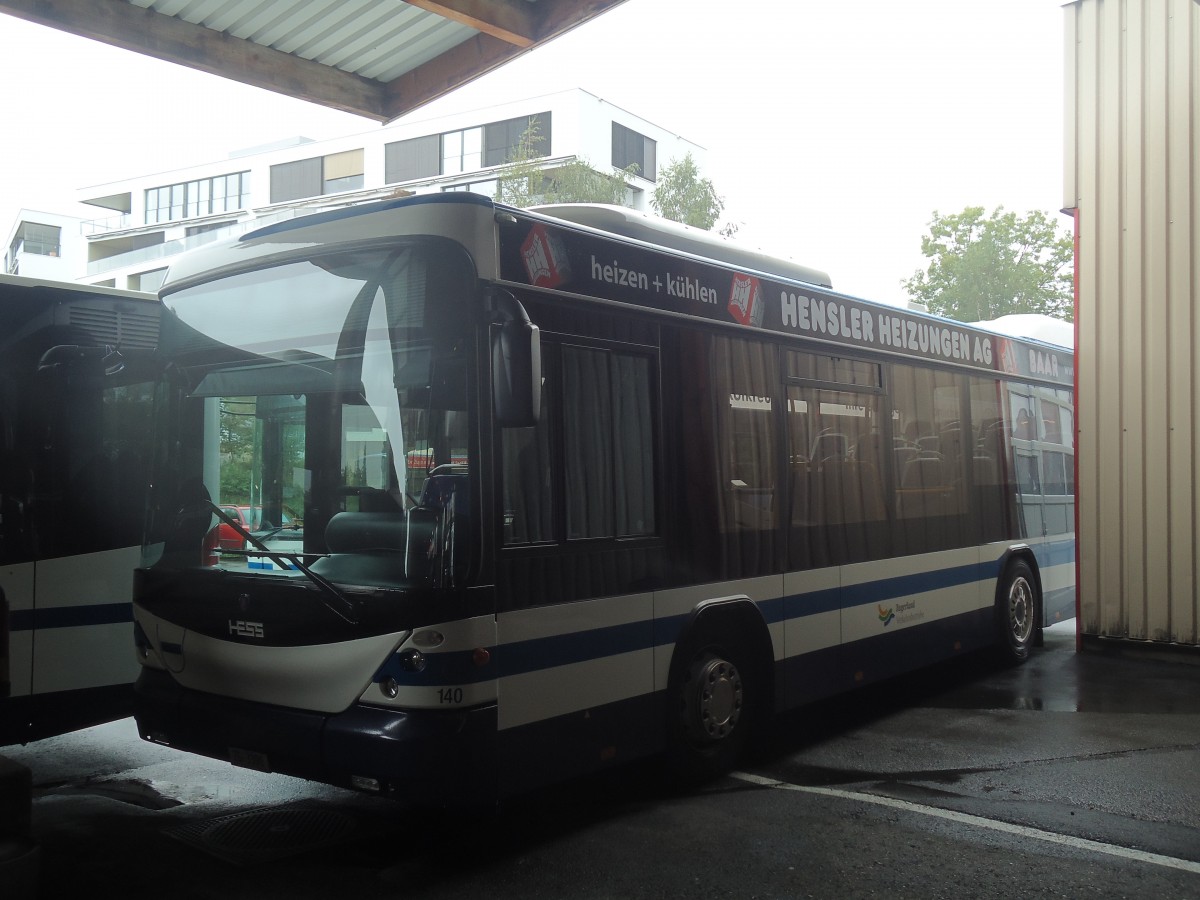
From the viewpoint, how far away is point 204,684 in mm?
5230

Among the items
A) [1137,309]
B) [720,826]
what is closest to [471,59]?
[720,826]

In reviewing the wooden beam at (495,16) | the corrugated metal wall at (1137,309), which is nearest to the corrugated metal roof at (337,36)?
the wooden beam at (495,16)

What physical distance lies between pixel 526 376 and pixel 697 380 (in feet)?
5.75

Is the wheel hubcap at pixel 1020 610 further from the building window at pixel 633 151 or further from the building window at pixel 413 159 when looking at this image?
the building window at pixel 413 159

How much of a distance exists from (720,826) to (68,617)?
408 centimetres

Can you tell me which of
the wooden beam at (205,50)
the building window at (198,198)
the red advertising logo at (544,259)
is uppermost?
the building window at (198,198)

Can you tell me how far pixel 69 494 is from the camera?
6562mm

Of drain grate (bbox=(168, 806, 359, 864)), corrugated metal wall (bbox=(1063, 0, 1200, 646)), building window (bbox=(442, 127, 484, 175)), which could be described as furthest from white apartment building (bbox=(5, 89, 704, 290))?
drain grate (bbox=(168, 806, 359, 864))

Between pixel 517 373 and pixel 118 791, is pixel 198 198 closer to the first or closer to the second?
pixel 118 791

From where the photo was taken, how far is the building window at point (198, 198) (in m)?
58.5

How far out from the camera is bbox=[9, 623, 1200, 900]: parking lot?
15.3 ft

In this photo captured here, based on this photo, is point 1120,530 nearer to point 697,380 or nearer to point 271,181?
point 697,380

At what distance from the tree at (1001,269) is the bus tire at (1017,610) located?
3947 cm

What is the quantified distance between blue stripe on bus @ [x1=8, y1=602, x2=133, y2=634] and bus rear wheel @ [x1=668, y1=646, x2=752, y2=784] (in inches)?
141
